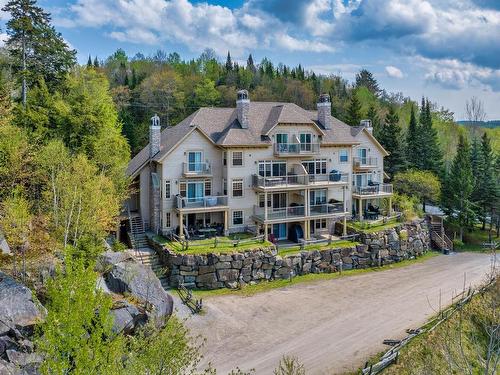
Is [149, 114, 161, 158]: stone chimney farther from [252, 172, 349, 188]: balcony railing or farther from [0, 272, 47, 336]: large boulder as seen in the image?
[0, 272, 47, 336]: large boulder

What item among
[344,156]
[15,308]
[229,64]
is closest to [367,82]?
[229,64]

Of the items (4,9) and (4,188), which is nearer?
(4,188)

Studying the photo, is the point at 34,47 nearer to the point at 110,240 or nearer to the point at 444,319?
the point at 110,240

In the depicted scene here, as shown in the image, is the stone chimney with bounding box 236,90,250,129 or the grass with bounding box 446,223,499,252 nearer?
the stone chimney with bounding box 236,90,250,129

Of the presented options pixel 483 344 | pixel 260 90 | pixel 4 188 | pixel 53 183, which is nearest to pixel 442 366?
pixel 483 344

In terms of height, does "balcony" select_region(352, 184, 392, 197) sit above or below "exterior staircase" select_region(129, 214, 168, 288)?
above

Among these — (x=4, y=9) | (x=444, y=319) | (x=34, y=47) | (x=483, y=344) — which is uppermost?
(x=4, y=9)

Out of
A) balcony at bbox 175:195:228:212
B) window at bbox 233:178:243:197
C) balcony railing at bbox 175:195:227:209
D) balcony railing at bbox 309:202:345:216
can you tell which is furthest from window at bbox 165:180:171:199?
balcony railing at bbox 309:202:345:216
